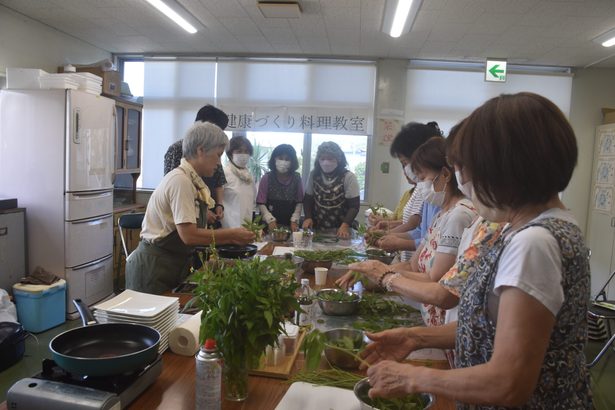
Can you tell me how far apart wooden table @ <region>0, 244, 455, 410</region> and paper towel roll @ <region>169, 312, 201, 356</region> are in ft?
0.14

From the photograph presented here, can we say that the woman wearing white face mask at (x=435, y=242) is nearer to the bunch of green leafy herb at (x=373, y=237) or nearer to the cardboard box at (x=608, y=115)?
the bunch of green leafy herb at (x=373, y=237)

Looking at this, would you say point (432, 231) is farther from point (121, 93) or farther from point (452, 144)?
point (121, 93)

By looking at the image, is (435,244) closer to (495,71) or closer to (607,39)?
(607,39)

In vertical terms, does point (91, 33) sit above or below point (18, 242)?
above

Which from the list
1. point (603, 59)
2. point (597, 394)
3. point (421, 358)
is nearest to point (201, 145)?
point (421, 358)

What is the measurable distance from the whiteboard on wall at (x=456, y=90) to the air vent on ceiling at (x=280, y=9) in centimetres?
226

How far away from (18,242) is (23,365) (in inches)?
50.0

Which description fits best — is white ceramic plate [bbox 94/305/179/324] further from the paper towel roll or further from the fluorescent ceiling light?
the fluorescent ceiling light

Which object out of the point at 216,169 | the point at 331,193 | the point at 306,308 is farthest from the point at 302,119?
the point at 306,308

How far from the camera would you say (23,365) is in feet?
10.3

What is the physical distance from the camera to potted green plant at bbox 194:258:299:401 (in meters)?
1.01

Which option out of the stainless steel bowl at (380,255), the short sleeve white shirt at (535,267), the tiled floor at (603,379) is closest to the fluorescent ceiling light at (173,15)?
the stainless steel bowl at (380,255)

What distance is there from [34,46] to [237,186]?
282 cm

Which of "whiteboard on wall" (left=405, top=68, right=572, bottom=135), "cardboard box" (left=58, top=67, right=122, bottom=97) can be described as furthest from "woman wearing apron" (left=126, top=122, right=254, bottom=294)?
"whiteboard on wall" (left=405, top=68, right=572, bottom=135)
